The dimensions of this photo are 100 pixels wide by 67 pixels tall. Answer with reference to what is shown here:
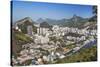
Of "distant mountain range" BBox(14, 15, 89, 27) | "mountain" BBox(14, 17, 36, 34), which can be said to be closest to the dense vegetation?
"distant mountain range" BBox(14, 15, 89, 27)

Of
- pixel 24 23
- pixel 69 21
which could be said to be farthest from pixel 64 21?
pixel 24 23

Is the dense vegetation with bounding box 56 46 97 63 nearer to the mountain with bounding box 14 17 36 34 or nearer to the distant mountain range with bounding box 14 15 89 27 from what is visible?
the distant mountain range with bounding box 14 15 89 27

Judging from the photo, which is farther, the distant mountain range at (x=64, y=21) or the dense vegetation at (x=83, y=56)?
the dense vegetation at (x=83, y=56)

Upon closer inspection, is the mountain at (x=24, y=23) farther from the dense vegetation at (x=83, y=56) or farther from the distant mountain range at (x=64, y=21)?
the dense vegetation at (x=83, y=56)

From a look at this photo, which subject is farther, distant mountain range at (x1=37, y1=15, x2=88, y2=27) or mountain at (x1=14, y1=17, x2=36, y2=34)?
distant mountain range at (x1=37, y1=15, x2=88, y2=27)

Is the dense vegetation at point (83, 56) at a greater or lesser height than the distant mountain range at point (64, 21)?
lesser

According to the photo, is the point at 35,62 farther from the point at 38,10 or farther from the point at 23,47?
the point at 38,10

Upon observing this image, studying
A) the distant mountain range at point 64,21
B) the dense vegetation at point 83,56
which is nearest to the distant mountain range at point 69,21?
the distant mountain range at point 64,21

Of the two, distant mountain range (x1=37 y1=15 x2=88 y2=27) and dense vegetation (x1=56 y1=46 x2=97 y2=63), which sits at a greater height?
distant mountain range (x1=37 y1=15 x2=88 y2=27)

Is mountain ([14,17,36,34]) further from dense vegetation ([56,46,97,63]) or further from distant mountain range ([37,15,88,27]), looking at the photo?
dense vegetation ([56,46,97,63])

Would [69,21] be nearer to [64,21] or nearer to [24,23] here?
[64,21]
